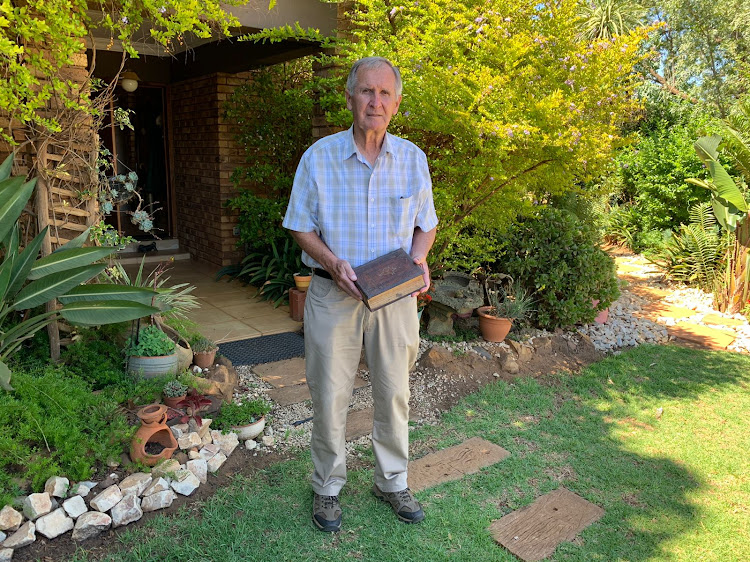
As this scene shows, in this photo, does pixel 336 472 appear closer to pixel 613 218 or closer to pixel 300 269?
pixel 300 269

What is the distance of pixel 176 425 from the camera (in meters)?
3.31

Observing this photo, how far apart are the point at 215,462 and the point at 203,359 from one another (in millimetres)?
1119

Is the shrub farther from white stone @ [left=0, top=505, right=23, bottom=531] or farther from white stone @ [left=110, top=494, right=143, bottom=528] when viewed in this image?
white stone @ [left=0, top=505, right=23, bottom=531]

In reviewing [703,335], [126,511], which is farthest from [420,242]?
[703,335]

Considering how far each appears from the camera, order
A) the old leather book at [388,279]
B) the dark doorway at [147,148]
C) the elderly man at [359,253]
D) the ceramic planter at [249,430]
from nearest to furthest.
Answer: the old leather book at [388,279] < the elderly man at [359,253] < the ceramic planter at [249,430] < the dark doorway at [147,148]

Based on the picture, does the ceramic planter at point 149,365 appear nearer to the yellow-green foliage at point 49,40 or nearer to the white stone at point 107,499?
the white stone at point 107,499

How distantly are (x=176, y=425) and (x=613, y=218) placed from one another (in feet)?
31.5

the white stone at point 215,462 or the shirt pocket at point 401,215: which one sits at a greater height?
the shirt pocket at point 401,215

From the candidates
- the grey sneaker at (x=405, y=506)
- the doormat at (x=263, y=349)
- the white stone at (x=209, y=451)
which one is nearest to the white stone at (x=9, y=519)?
the white stone at (x=209, y=451)

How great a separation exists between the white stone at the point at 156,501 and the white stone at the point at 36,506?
1.30ft

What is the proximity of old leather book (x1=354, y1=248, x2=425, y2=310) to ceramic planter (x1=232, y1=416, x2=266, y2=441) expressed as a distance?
1404mm

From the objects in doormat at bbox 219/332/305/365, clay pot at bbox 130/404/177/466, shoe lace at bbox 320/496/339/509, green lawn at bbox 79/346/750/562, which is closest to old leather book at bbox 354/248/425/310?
shoe lace at bbox 320/496/339/509

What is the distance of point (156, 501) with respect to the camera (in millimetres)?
2775

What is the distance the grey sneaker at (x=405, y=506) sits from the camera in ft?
9.18
